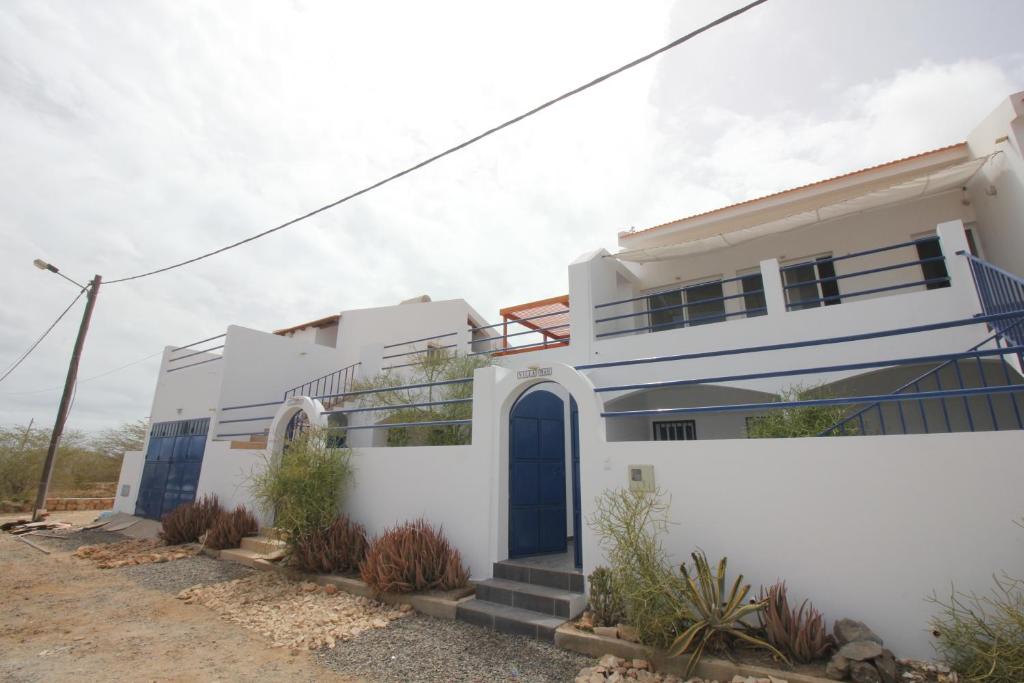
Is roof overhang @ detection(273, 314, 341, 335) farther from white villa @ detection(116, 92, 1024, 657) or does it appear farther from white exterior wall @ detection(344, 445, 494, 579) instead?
white exterior wall @ detection(344, 445, 494, 579)

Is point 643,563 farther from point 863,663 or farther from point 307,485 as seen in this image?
point 307,485

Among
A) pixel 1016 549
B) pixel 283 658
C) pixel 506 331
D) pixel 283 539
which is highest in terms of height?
pixel 506 331

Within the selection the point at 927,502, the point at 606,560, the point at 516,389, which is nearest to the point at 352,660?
the point at 606,560

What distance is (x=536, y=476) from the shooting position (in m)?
7.36

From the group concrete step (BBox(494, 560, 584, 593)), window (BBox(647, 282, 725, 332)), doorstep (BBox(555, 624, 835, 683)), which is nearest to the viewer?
doorstep (BBox(555, 624, 835, 683))

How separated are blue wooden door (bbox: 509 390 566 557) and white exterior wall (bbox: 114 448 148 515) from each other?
1305 cm

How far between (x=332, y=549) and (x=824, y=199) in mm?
11172

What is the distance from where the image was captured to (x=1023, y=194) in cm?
717

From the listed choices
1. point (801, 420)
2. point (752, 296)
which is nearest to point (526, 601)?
point (801, 420)

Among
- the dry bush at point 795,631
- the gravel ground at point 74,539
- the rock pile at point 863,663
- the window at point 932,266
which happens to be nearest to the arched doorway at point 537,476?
the dry bush at point 795,631

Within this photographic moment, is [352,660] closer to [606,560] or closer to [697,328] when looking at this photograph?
[606,560]

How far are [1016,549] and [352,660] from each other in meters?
5.61

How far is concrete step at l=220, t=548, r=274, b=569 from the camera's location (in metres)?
7.97

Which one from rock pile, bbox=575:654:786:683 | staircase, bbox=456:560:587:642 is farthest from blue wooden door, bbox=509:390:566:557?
rock pile, bbox=575:654:786:683
